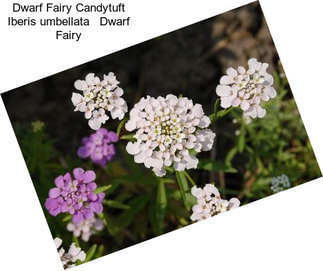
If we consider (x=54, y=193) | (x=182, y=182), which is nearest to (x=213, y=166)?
(x=182, y=182)

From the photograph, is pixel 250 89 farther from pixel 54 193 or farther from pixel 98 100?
pixel 54 193

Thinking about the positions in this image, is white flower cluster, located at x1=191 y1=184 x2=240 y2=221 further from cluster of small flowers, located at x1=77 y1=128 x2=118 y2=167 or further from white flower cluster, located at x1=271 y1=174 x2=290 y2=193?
cluster of small flowers, located at x1=77 y1=128 x2=118 y2=167

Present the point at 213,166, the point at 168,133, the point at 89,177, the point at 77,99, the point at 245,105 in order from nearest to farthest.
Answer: the point at 168,133, the point at 245,105, the point at 77,99, the point at 89,177, the point at 213,166

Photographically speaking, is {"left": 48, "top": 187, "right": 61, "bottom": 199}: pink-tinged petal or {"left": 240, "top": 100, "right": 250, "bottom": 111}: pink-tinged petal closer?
{"left": 240, "top": 100, "right": 250, "bottom": 111}: pink-tinged petal

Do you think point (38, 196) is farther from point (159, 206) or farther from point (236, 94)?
point (236, 94)

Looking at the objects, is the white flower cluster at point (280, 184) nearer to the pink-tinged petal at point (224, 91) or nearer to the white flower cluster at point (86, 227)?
the pink-tinged petal at point (224, 91)

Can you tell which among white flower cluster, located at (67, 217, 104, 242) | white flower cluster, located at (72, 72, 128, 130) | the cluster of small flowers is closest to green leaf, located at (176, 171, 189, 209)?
white flower cluster, located at (72, 72, 128, 130)

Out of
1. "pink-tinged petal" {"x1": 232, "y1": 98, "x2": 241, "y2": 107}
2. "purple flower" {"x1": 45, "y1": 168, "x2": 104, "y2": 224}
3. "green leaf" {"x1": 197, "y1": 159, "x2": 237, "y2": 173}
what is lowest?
"green leaf" {"x1": 197, "y1": 159, "x2": 237, "y2": 173}
